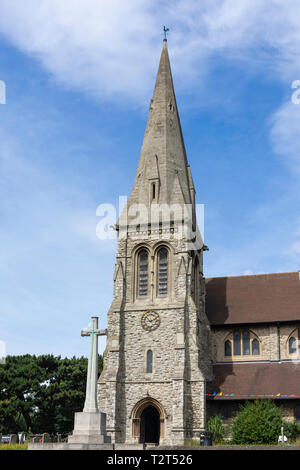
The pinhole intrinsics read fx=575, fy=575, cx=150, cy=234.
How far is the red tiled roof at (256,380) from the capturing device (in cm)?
3434

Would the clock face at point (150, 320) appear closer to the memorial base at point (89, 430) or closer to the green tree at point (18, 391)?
the memorial base at point (89, 430)

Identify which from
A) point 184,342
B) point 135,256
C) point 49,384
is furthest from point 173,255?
point 49,384

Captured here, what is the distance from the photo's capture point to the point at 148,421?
35.7 meters

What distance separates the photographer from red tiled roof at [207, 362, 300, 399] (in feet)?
113

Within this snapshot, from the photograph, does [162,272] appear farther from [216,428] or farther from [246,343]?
[216,428]

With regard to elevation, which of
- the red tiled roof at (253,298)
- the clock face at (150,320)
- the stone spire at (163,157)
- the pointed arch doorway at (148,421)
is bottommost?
the pointed arch doorway at (148,421)

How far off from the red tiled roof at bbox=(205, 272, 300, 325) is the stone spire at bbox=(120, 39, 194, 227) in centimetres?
745

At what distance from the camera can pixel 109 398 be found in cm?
3406

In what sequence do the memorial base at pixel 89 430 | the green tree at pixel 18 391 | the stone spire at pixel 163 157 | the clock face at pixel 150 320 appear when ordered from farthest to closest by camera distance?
the green tree at pixel 18 391 → the stone spire at pixel 163 157 → the clock face at pixel 150 320 → the memorial base at pixel 89 430

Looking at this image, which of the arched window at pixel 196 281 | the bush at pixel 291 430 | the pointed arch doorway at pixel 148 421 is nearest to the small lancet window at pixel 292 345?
the bush at pixel 291 430

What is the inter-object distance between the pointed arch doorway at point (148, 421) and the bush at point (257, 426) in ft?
15.7

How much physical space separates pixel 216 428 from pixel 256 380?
4333 millimetres
